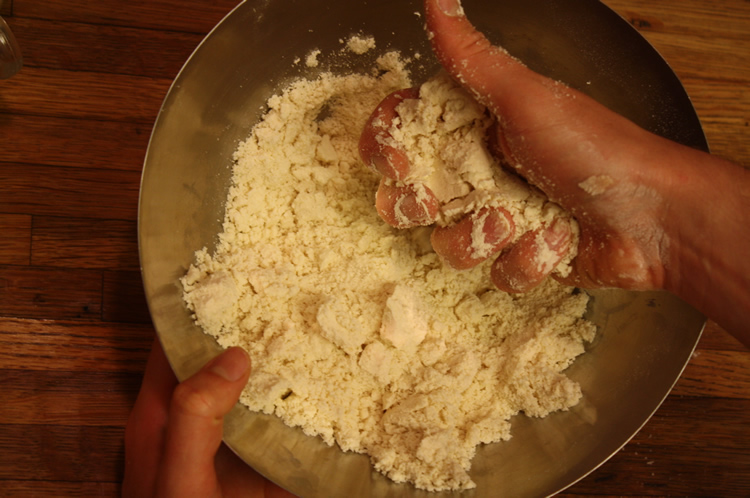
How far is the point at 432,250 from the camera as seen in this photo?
3.64 feet

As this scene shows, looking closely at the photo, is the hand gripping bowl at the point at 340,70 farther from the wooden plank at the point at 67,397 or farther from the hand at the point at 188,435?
the wooden plank at the point at 67,397

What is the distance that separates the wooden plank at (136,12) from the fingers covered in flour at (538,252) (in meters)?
0.90

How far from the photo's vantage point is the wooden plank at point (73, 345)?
3.67 feet

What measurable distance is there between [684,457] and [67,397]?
→ 1.44 meters

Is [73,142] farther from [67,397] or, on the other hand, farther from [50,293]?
[67,397]

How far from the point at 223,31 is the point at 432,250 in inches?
24.0

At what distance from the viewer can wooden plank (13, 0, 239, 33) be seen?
1.19 meters

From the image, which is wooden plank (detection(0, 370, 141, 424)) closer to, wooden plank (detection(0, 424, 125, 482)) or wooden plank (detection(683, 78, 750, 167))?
wooden plank (detection(0, 424, 125, 482))

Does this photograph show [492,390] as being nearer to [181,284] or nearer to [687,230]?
[687,230]

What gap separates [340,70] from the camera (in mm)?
1150

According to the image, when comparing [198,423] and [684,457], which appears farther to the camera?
[684,457]

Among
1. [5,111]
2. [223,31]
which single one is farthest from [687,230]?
[5,111]

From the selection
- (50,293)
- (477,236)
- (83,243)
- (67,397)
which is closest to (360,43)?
(477,236)

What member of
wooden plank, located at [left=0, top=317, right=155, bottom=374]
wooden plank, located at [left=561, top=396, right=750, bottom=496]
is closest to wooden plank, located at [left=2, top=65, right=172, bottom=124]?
wooden plank, located at [left=0, top=317, right=155, bottom=374]
